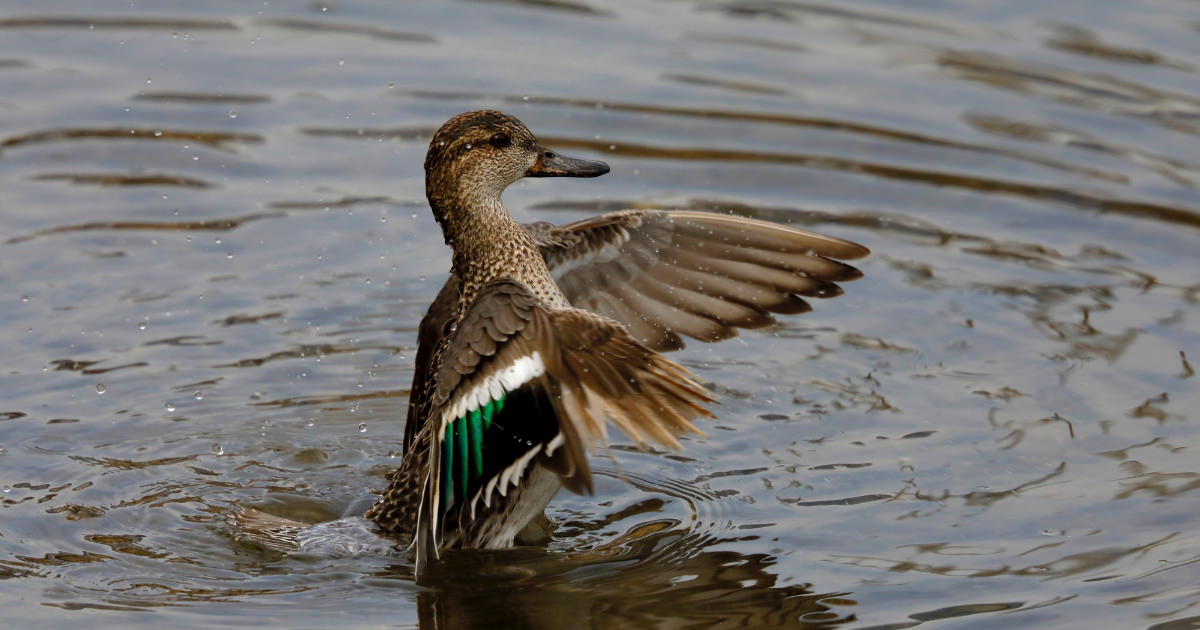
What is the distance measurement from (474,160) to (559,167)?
1.36 ft

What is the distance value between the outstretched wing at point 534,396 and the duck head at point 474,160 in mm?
666

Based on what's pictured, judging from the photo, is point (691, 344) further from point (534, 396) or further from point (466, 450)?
point (534, 396)

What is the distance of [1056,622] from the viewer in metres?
5.62

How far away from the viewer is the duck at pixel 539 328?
18.0ft

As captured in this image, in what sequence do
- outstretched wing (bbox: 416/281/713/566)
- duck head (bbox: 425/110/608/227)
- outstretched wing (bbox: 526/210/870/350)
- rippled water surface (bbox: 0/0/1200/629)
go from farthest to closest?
1. outstretched wing (bbox: 526/210/870/350)
2. duck head (bbox: 425/110/608/227)
3. rippled water surface (bbox: 0/0/1200/629)
4. outstretched wing (bbox: 416/281/713/566)

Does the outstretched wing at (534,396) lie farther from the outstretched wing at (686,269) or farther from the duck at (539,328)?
the outstretched wing at (686,269)

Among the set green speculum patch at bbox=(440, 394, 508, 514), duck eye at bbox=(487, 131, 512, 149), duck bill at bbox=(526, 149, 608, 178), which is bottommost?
green speculum patch at bbox=(440, 394, 508, 514)

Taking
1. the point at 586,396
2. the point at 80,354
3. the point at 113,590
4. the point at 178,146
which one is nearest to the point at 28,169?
the point at 178,146

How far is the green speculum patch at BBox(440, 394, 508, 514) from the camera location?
18.6ft

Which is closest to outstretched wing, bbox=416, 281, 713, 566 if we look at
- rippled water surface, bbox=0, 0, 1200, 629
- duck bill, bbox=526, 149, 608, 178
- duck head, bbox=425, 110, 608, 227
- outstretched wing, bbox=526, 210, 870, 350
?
rippled water surface, bbox=0, 0, 1200, 629

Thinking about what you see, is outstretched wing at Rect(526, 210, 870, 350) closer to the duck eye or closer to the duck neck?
the duck neck

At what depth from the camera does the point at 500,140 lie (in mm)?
6453

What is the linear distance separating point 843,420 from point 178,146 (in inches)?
178

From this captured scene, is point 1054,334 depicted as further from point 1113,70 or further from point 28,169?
point 28,169
